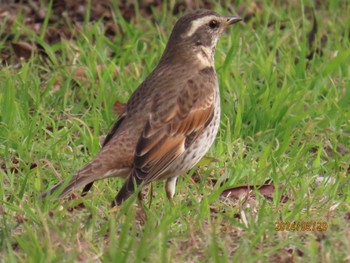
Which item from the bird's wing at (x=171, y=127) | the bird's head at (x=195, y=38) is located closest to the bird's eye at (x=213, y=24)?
the bird's head at (x=195, y=38)

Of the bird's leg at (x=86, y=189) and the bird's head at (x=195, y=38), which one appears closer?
the bird's leg at (x=86, y=189)

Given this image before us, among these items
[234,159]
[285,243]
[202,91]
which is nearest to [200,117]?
[202,91]

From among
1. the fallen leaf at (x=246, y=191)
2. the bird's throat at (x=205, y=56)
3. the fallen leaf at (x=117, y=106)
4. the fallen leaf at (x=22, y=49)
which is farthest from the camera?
the fallen leaf at (x=22, y=49)

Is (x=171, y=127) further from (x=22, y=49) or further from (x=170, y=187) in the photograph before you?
(x=22, y=49)

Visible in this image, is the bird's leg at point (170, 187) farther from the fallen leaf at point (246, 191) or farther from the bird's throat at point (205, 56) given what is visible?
the bird's throat at point (205, 56)

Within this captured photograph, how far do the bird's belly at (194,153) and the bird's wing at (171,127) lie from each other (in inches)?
1.5

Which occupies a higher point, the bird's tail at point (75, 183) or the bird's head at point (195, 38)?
the bird's head at point (195, 38)

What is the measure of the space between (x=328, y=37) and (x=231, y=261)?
477cm

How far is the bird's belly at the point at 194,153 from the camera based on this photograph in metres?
7.15

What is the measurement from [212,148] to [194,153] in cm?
106

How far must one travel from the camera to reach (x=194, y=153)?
725cm

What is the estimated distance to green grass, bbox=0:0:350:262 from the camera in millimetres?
6211

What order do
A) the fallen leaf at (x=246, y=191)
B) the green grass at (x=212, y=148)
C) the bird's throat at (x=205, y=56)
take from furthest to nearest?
1. the bird's throat at (x=205, y=56)
2. the fallen leaf at (x=246, y=191)
3. the green grass at (x=212, y=148)

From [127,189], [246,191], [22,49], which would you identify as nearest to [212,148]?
[246,191]
